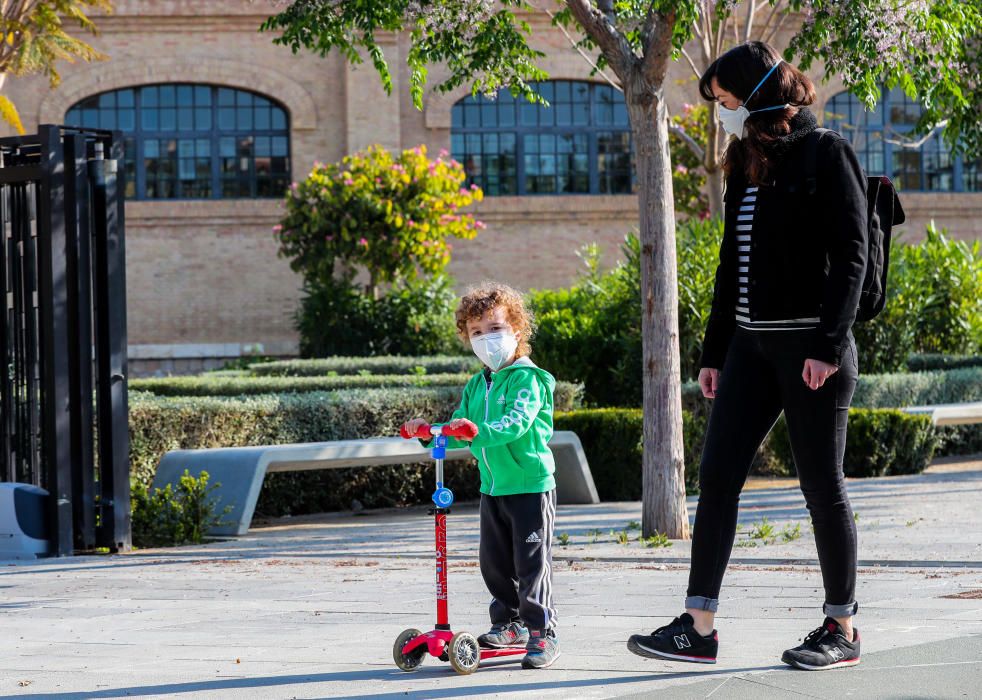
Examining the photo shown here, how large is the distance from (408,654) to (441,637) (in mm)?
120

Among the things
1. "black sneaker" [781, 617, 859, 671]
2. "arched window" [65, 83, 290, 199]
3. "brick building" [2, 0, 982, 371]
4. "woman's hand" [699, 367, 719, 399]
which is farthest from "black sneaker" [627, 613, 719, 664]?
"arched window" [65, 83, 290, 199]

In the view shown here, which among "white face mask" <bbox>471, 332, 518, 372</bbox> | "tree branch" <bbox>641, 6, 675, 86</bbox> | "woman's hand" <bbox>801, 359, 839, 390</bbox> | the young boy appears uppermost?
"tree branch" <bbox>641, 6, 675, 86</bbox>

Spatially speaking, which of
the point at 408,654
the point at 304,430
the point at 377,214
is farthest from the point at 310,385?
the point at 408,654

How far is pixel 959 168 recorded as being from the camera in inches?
1115

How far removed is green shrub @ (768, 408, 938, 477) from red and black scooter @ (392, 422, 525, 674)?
7.92m

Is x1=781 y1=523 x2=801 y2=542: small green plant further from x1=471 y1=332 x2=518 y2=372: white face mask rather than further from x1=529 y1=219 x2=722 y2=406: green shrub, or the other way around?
x1=529 y1=219 x2=722 y2=406: green shrub

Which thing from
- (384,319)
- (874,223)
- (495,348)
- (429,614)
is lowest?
(429,614)

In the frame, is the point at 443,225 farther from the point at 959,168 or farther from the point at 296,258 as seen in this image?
the point at 959,168

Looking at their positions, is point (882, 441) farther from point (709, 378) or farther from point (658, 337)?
point (709, 378)

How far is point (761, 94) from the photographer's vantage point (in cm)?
443

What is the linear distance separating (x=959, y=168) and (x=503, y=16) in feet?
71.1

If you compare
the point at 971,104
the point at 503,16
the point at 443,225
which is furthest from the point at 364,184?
the point at 503,16

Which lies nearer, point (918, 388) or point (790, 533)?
point (790, 533)

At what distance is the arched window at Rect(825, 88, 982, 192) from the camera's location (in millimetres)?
27531
